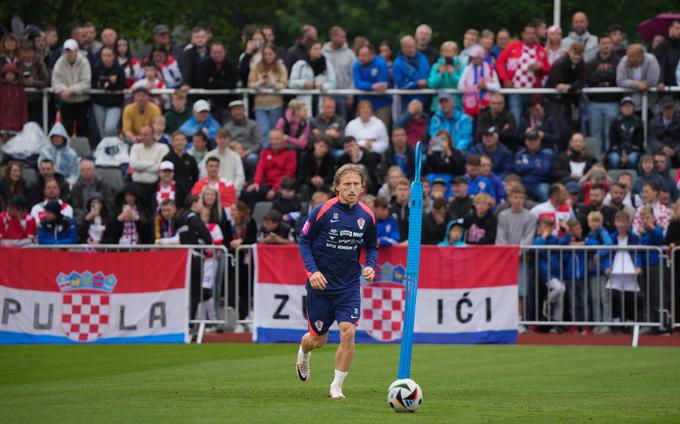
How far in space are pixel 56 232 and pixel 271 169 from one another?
418 cm

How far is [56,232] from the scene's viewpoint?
22.0 meters

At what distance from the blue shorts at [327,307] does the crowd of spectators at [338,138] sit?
309 inches

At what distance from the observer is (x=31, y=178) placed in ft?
78.2

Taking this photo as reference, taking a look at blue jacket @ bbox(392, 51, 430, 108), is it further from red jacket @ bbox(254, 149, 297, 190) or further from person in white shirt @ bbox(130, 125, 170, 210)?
person in white shirt @ bbox(130, 125, 170, 210)

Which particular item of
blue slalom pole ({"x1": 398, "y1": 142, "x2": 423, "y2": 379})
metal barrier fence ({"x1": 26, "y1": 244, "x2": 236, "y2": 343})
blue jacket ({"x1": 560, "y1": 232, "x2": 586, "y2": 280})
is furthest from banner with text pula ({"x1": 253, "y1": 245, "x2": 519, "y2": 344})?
blue slalom pole ({"x1": 398, "y1": 142, "x2": 423, "y2": 379})

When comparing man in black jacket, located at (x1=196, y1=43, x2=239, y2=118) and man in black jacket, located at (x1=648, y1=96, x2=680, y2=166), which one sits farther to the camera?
man in black jacket, located at (x1=196, y1=43, x2=239, y2=118)

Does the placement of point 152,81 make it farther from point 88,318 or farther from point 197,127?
point 88,318

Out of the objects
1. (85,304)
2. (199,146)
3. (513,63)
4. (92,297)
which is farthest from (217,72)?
(85,304)

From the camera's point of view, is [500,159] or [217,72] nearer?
[500,159]

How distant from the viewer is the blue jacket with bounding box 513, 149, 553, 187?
933 inches

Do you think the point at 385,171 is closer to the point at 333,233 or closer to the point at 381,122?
the point at 381,122

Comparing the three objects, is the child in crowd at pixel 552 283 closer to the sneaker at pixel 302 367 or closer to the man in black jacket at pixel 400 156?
the man in black jacket at pixel 400 156

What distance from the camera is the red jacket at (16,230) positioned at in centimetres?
2145

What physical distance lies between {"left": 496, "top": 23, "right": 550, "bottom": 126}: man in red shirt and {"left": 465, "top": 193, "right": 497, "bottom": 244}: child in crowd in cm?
433
